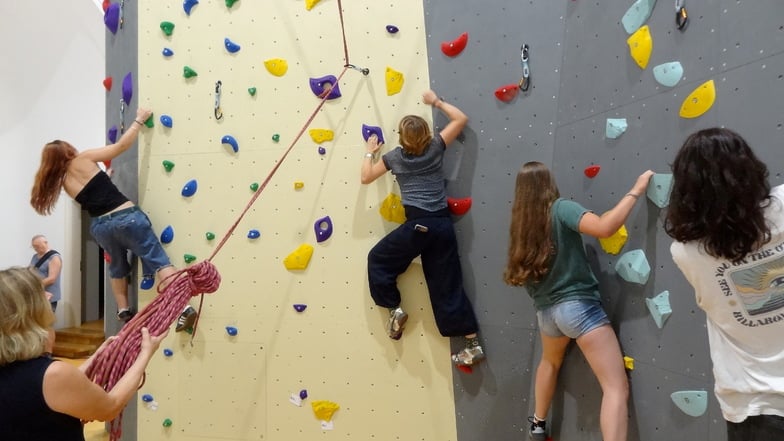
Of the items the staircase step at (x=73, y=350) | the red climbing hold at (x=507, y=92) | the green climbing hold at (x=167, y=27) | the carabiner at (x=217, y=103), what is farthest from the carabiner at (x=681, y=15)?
the staircase step at (x=73, y=350)

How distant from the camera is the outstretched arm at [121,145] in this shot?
116 inches

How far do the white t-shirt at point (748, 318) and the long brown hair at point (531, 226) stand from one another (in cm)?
72

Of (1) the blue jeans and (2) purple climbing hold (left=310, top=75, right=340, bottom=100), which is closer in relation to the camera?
(1) the blue jeans

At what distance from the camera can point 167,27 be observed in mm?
3111

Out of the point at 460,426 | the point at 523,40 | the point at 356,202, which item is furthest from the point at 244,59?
the point at 460,426

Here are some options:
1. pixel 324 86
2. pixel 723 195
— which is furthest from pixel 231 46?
pixel 723 195

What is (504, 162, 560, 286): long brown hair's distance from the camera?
7.00 feet

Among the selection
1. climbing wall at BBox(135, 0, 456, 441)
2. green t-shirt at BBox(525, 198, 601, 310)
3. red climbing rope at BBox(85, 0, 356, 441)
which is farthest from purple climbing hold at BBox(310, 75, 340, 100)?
green t-shirt at BBox(525, 198, 601, 310)

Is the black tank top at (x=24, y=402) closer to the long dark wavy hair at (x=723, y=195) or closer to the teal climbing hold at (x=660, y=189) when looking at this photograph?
the long dark wavy hair at (x=723, y=195)

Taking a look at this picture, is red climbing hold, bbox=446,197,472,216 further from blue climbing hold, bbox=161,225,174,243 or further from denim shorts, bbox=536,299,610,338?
blue climbing hold, bbox=161,225,174,243

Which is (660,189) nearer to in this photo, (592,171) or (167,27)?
(592,171)

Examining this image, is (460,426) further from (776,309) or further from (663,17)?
(663,17)

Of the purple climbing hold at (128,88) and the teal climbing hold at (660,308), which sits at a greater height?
the purple climbing hold at (128,88)

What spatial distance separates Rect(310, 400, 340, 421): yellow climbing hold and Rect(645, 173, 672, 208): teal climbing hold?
1.76 meters
